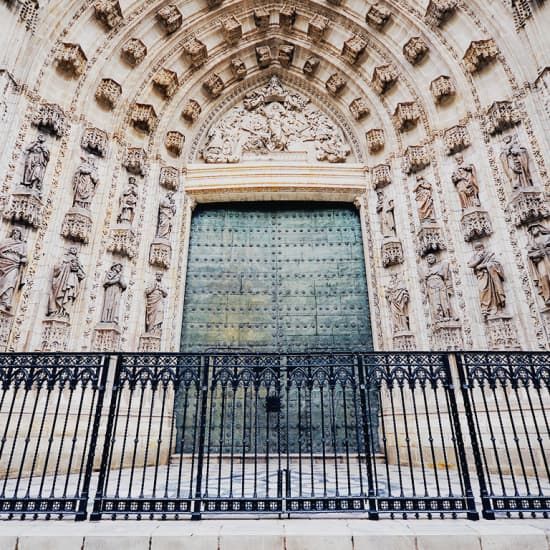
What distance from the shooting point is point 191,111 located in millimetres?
9148

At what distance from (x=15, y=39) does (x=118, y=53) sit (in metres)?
2.13

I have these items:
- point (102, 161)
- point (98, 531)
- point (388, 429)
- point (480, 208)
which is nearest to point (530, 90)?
point (480, 208)

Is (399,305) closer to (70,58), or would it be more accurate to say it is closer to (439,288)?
(439,288)

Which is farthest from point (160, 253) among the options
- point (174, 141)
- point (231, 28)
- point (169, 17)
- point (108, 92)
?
point (231, 28)

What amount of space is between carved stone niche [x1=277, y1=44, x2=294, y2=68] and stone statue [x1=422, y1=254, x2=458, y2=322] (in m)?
6.34

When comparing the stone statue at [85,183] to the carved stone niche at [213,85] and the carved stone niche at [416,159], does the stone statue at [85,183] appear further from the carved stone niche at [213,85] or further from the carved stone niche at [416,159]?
the carved stone niche at [416,159]

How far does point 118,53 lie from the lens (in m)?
8.16

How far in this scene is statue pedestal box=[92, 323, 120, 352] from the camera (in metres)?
6.43

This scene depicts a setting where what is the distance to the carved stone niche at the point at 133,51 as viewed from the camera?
8.16 metres

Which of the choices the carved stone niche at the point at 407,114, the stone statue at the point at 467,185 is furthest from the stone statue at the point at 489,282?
the carved stone niche at the point at 407,114

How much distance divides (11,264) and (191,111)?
5373 mm

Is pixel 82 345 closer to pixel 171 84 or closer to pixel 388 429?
pixel 388 429

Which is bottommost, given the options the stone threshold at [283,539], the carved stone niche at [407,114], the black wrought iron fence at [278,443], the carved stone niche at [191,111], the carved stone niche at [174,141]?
the stone threshold at [283,539]

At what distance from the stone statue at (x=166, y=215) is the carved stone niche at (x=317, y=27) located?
17.6ft
